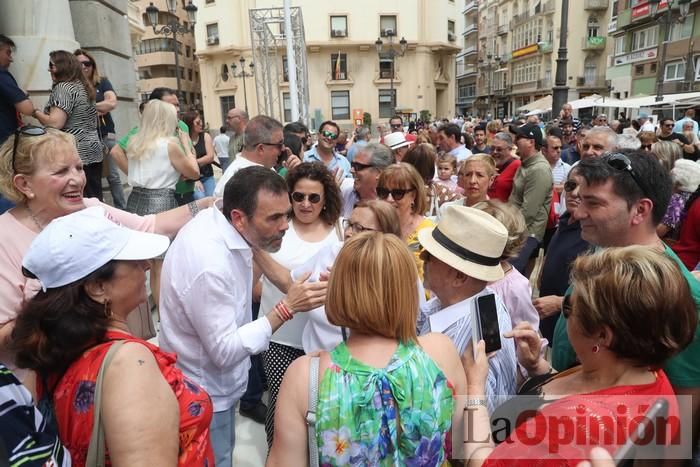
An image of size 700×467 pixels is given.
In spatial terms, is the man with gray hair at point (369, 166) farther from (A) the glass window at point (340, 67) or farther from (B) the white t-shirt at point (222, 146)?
(A) the glass window at point (340, 67)

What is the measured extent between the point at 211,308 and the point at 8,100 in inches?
125

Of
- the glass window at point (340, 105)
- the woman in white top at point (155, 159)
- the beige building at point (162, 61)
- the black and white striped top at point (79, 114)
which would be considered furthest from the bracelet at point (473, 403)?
the beige building at point (162, 61)

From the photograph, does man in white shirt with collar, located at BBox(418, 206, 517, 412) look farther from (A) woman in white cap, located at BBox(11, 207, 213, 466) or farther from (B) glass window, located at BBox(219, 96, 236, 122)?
(B) glass window, located at BBox(219, 96, 236, 122)

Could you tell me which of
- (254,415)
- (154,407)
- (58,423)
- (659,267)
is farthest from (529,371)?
(254,415)

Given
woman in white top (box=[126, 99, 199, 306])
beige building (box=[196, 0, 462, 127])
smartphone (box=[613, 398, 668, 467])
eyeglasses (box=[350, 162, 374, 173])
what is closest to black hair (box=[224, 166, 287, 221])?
smartphone (box=[613, 398, 668, 467])

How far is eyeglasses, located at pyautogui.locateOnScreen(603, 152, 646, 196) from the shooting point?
219cm

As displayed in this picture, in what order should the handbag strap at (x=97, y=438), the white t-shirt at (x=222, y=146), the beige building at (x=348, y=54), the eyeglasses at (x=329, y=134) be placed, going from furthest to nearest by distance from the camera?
the beige building at (x=348, y=54) → the white t-shirt at (x=222, y=146) → the eyeglasses at (x=329, y=134) → the handbag strap at (x=97, y=438)

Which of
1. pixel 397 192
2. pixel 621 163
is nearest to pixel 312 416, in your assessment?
pixel 621 163

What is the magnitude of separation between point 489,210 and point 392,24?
41.7m

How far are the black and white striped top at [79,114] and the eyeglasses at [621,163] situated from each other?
164 inches

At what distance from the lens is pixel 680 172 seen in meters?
4.31

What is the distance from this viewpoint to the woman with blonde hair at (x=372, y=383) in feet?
4.54

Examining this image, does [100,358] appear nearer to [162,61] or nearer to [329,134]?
[329,134]

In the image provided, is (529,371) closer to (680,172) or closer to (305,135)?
(680,172)
